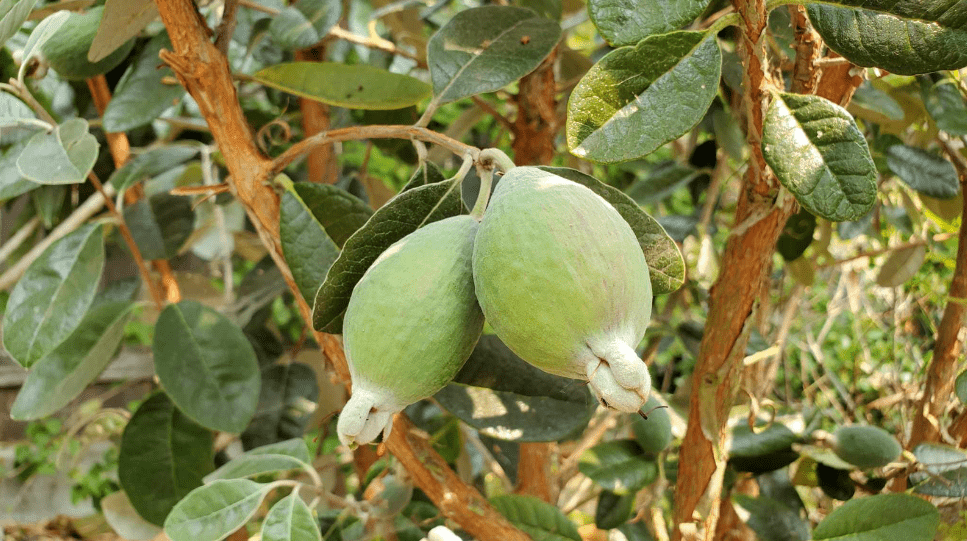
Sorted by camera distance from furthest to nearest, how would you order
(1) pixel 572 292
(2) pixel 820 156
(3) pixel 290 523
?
(3) pixel 290 523
(2) pixel 820 156
(1) pixel 572 292

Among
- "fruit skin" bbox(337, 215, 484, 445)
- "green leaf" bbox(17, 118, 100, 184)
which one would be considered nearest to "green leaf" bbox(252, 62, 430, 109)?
"green leaf" bbox(17, 118, 100, 184)

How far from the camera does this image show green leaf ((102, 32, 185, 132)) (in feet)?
2.64

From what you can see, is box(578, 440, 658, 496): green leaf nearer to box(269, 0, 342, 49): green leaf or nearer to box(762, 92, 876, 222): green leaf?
box(762, 92, 876, 222): green leaf

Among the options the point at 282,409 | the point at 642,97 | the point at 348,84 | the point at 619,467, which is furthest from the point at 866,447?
the point at 282,409

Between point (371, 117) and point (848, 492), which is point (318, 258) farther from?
point (848, 492)

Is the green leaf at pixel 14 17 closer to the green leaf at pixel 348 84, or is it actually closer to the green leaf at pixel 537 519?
the green leaf at pixel 348 84

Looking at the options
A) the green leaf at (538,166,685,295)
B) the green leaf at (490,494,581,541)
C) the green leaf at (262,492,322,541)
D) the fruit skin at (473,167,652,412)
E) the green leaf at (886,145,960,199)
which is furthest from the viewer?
the green leaf at (886,145,960,199)

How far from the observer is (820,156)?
0.43 meters

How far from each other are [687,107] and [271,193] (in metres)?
→ 0.33

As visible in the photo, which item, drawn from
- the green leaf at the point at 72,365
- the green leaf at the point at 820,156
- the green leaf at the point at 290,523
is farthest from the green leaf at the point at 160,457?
the green leaf at the point at 820,156

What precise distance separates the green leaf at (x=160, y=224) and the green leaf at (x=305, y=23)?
268mm

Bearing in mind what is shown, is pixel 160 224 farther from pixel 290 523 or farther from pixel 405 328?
pixel 405 328

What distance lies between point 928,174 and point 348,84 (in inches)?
24.5

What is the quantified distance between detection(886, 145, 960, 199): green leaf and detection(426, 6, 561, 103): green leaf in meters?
0.44
